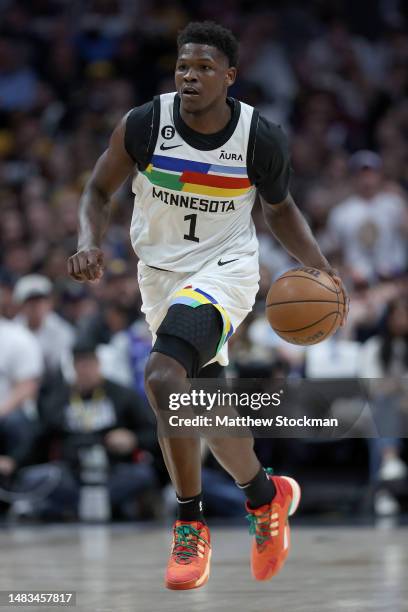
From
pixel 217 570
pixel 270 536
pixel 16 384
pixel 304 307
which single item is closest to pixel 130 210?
pixel 16 384

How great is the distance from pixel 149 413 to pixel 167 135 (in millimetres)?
4642

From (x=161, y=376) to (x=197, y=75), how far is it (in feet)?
4.53

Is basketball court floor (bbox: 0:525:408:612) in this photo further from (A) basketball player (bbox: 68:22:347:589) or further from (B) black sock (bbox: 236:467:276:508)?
(B) black sock (bbox: 236:467:276:508)

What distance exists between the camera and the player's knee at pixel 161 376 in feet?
16.4

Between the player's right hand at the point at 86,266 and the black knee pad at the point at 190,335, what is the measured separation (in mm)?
382

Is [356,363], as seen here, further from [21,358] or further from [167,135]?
[167,135]

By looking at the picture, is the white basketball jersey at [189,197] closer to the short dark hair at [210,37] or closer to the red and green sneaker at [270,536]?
the short dark hair at [210,37]

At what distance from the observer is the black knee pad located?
5.08 meters

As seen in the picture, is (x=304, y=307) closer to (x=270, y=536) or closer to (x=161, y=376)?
(x=161, y=376)

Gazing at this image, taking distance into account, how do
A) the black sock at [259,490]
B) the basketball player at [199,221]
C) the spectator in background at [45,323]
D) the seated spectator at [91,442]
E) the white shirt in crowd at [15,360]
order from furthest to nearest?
1. the spectator in background at [45,323]
2. the white shirt in crowd at [15,360]
3. the seated spectator at [91,442]
4. the black sock at [259,490]
5. the basketball player at [199,221]

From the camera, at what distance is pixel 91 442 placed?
961 centimetres

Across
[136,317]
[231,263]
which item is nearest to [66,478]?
[136,317]

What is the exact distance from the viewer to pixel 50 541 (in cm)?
826

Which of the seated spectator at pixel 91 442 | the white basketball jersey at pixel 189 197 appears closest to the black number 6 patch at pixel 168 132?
the white basketball jersey at pixel 189 197
